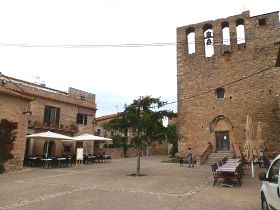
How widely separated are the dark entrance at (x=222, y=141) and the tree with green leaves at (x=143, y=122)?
36.9 feet

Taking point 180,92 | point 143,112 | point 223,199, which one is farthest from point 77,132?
point 223,199

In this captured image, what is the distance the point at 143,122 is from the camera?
13445 mm

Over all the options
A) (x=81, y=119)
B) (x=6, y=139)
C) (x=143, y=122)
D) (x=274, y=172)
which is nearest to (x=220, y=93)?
(x=143, y=122)

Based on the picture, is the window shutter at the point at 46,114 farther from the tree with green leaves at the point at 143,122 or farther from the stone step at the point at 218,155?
the stone step at the point at 218,155

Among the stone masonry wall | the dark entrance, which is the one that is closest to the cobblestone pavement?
the stone masonry wall

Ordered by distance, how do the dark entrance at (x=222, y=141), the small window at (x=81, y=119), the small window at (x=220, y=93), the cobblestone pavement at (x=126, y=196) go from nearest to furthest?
the cobblestone pavement at (x=126, y=196) < the dark entrance at (x=222, y=141) < the small window at (x=220, y=93) < the small window at (x=81, y=119)

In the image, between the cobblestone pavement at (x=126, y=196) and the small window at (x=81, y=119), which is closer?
the cobblestone pavement at (x=126, y=196)

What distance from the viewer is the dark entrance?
23.3 m

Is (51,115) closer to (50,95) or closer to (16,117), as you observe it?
(50,95)

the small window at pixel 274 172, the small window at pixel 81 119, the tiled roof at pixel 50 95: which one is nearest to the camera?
the small window at pixel 274 172

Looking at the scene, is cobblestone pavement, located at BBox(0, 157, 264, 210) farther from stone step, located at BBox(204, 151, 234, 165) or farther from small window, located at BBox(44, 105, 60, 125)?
small window, located at BBox(44, 105, 60, 125)

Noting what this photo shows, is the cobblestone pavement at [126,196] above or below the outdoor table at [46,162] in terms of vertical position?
below

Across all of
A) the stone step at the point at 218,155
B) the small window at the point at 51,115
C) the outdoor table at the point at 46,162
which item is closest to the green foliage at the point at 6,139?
the outdoor table at the point at 46,162

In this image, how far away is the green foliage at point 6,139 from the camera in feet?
47.5
